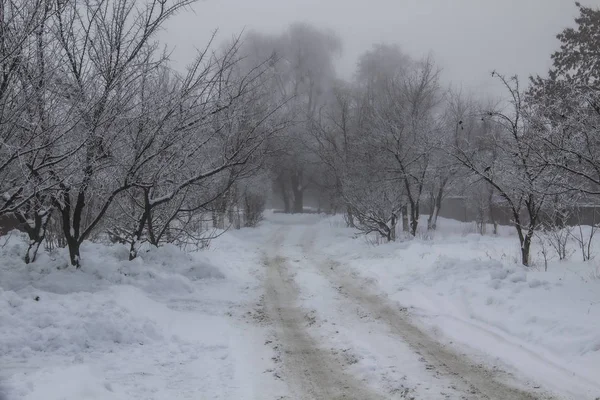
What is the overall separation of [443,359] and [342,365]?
48.6 inches

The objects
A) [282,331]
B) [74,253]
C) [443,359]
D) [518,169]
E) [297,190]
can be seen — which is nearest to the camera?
[443,359]

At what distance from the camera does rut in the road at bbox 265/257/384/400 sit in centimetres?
475

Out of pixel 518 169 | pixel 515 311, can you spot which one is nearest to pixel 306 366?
pixel 515 311

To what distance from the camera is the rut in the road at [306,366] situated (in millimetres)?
4749

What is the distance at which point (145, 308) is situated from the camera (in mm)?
7301

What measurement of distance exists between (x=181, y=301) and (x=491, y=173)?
7393 millimetres

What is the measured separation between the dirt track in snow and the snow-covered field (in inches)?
1.1

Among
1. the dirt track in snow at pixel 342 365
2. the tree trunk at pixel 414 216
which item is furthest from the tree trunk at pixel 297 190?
the dirt track in snow at pixel 342 365

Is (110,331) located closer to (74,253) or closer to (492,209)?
(74,253)

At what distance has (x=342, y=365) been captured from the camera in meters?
5.52

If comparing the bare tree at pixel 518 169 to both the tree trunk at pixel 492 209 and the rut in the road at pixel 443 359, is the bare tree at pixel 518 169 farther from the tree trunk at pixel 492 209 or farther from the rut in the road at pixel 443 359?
the tree trunk at pixel 492 209

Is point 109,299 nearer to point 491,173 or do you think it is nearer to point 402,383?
point 402,383

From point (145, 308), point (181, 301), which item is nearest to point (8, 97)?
point (145, 308)

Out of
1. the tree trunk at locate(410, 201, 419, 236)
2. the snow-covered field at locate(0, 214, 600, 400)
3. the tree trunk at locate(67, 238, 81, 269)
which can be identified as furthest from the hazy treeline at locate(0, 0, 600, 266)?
the tree trunk at locate(410, 201, 419, 236)
